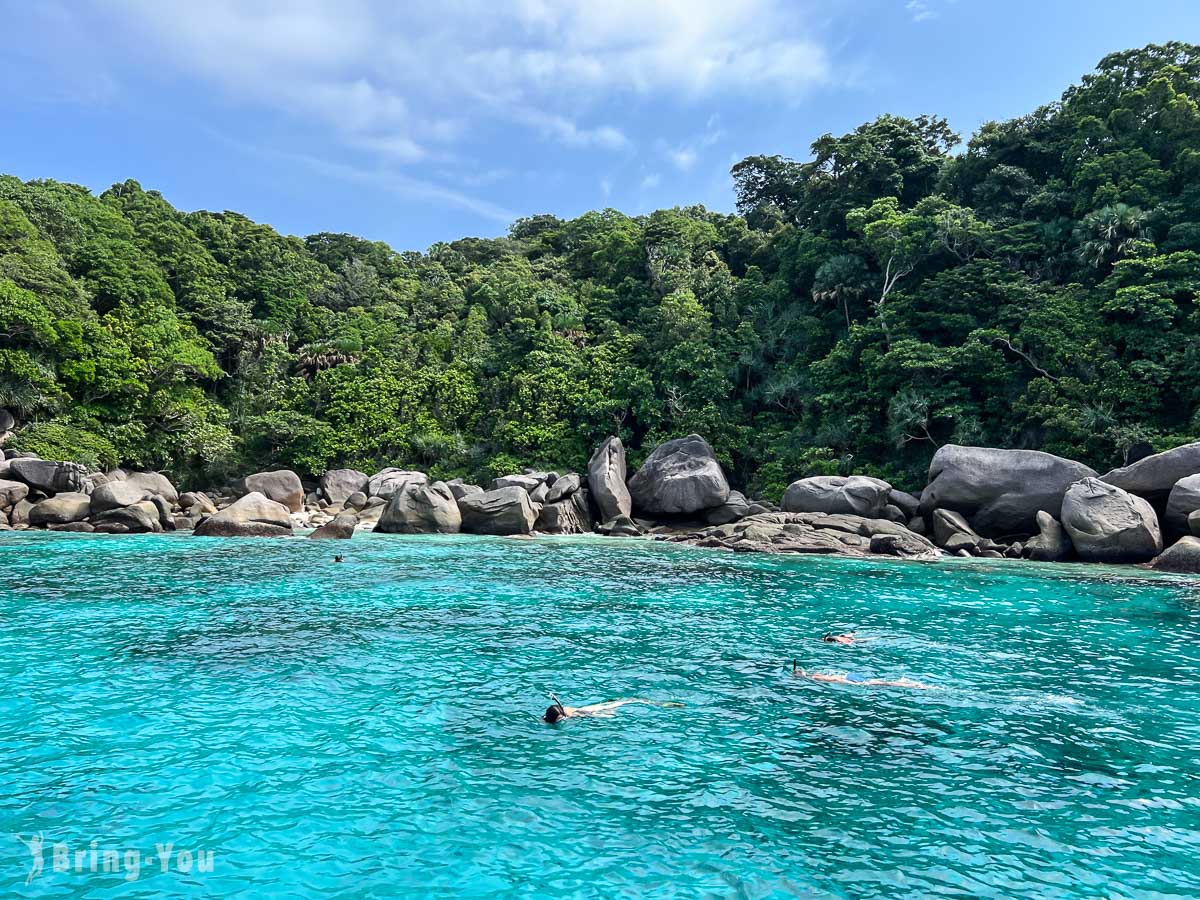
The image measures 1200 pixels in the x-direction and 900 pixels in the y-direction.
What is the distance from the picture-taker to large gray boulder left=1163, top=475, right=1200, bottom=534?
18375 mm

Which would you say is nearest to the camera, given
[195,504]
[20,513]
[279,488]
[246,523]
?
[246,523]

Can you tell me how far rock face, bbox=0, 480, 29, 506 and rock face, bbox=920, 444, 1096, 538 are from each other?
31.5 meters

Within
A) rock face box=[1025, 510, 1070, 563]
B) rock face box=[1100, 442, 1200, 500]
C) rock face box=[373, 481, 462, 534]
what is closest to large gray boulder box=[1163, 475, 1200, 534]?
rock face box=[1100, 442, 1200, 500]

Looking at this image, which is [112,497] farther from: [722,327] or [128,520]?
[722,327]

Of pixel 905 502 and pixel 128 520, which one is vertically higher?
pixel 905 502

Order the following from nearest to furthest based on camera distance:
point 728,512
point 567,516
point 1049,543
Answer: point 1049,543 < point 728,512 < point 567,516

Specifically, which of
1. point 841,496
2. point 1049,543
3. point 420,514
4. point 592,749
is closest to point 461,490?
point 420,514

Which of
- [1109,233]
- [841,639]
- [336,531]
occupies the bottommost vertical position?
[336,531]

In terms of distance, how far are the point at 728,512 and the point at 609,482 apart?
4946 millimetres

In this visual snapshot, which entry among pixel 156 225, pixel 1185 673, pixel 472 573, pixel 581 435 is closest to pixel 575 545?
pixel 472 573

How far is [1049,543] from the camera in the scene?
1984 cm

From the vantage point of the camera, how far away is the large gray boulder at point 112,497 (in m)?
24.8

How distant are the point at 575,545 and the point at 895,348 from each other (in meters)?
15.0

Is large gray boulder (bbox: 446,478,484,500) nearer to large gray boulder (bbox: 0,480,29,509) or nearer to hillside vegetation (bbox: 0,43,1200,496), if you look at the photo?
hillside vegetation (bbox: 0,43,1200,496)
